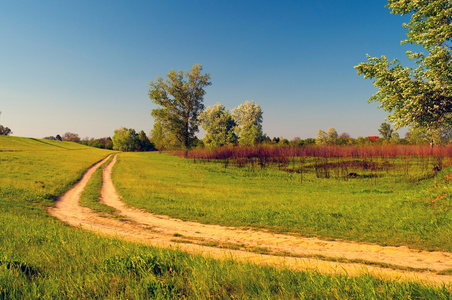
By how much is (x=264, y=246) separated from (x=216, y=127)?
6135cm

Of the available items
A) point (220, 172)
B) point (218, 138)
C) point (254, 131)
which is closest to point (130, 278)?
point (220, 172)

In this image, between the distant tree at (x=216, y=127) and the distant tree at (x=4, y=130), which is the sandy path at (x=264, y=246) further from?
the distant tree at (x=4, y=130)

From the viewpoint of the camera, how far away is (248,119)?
80.2m

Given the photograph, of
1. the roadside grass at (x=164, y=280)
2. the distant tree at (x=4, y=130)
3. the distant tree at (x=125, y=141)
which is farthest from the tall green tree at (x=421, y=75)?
the distant tree at (x=4, y=130)

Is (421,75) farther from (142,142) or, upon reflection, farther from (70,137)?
(70,137)

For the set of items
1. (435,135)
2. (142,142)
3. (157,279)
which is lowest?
(157,279)

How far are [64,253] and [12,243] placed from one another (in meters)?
Answer: 1.74

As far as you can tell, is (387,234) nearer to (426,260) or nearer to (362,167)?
(426,260)

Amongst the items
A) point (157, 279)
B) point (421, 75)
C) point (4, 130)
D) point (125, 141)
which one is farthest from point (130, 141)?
point (157, 279)

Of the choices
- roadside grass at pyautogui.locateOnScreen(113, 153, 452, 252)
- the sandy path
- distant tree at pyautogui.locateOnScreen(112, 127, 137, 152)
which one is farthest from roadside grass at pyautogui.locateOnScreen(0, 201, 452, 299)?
distant tree at pyautogui.locateOnScreen(112, 127, 137, 152)

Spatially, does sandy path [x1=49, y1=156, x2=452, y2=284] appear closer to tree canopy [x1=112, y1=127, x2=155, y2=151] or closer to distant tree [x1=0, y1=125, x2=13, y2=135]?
tree canopy [x1=112, y1=127, x2=155, y2=151]

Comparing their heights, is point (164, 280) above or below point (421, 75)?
below

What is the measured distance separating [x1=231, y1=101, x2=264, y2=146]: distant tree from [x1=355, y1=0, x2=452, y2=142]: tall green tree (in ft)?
186

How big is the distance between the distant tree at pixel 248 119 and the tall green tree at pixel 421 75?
186 feet
